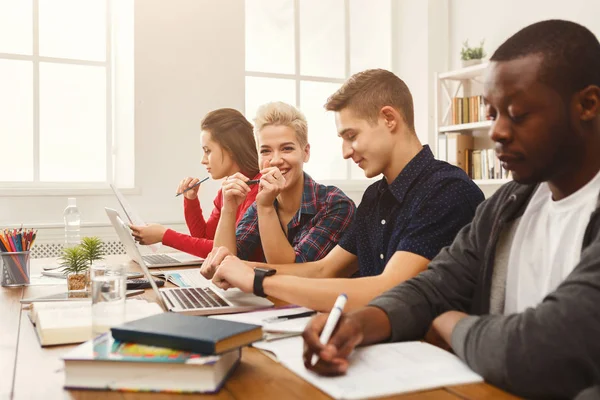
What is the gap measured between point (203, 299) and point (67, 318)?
1.08 ft

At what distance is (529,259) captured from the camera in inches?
Result: 40.5

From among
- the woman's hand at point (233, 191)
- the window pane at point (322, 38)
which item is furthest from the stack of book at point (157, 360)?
the window pane at point (322, 38)

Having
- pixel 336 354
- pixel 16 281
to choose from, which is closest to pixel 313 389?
pixel 336 354

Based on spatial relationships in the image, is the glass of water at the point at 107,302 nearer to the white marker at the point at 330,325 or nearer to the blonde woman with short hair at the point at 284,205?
the white marker at the point at 330,325

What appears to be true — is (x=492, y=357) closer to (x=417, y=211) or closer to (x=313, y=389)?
(x=313, y=389)

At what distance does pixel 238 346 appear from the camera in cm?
82

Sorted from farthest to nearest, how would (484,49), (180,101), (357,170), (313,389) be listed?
(357,170) → (484,49) → (180,101) → (313,389)

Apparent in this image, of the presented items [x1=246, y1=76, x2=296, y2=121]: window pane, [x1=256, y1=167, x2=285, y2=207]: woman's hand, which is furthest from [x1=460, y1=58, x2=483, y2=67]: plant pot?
[x1=256, y1=167, x2=285, y2=207]: woman's hand

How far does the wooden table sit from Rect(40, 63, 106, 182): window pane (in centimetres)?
309

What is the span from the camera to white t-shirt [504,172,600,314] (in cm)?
94

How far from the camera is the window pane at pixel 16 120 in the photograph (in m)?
3.78

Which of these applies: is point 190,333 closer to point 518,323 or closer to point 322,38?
point 518,323

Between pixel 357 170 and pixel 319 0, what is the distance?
4.59 ft

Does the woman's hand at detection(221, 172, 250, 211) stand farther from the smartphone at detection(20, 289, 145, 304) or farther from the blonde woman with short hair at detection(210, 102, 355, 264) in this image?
the smartphone at detection(20, 289, 145, 304)
